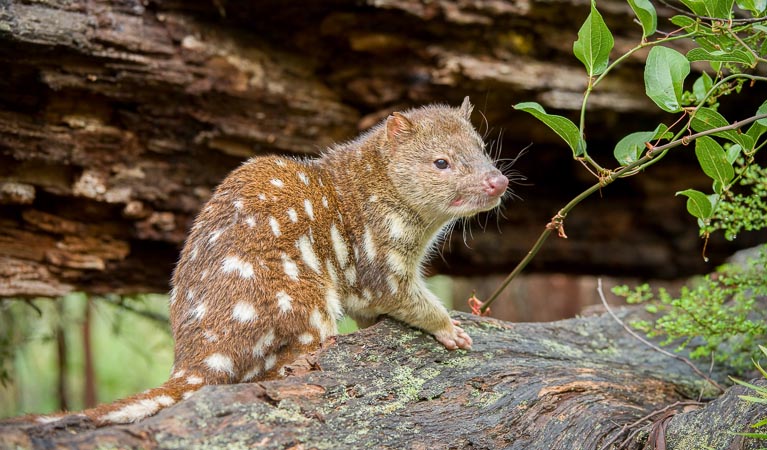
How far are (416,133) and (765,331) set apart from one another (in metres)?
2.35

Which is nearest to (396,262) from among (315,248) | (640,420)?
(315,248)

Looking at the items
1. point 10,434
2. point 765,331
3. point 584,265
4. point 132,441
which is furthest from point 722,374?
point 10,434

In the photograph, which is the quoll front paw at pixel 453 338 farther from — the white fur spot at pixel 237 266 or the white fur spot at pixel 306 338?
the white fur spot at pixel 237 266

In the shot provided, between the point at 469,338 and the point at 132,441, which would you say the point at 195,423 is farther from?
the point at 469,338

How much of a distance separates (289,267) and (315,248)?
0.33 meters

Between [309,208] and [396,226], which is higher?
[309,208]

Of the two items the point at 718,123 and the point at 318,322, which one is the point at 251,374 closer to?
the point at 318,322

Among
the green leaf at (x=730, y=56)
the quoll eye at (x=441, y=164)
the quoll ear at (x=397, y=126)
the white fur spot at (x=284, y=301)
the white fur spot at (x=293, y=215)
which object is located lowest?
the white fur spot at (x=284, y=301)

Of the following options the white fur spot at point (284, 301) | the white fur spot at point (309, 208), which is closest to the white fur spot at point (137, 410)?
the white fur spot at point (284, 301)

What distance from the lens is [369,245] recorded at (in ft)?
14.3

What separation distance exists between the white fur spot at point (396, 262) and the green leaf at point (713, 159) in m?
1.74

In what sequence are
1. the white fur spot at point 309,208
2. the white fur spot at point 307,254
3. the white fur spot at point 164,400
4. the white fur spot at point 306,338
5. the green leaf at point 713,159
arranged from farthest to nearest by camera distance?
the white fur spot at point 309,208, the white fur spot at point 307,254, the white fur spot at point 306,338, the green leaf at point 713,159, the white fur spot at point 164,400

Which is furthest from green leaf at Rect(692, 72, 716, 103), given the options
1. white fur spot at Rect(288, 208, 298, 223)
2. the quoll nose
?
white fur spot at Rect(288, 208, 298, 223)

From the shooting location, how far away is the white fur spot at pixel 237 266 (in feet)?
11.7
